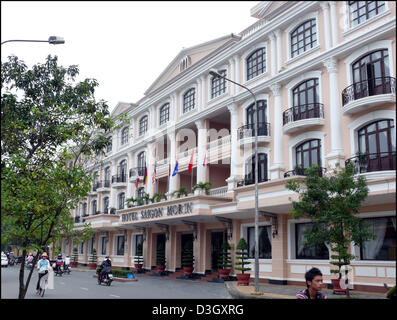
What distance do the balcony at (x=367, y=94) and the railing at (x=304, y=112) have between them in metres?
1.60

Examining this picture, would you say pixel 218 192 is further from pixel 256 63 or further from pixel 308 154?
pixel 256 63

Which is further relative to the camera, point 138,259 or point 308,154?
point 138,259

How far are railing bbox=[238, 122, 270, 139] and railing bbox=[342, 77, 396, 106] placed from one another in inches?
204

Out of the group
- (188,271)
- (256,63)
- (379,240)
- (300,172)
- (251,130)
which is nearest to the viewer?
(379,240)

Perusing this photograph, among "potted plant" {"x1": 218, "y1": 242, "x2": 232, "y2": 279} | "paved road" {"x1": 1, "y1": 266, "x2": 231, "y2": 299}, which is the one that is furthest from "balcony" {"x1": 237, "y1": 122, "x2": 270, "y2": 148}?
"paved road" {"x1": 1, "y1": 266, "x2": 231, "y2": 299}

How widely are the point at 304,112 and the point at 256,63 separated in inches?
184

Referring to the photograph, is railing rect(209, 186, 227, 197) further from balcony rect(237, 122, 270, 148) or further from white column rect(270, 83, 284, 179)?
white column rect(270, 83, 284, 179)

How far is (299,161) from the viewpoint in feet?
65.6

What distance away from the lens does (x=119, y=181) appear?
1282 inches

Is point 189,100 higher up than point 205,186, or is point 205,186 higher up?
point 189,100

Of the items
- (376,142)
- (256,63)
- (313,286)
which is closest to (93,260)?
(256,63)

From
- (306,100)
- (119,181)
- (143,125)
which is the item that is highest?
(143,125)

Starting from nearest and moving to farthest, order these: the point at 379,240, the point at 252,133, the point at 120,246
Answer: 1. the point at 379,240
2. the point at 252,133
3. the point at 120,246
